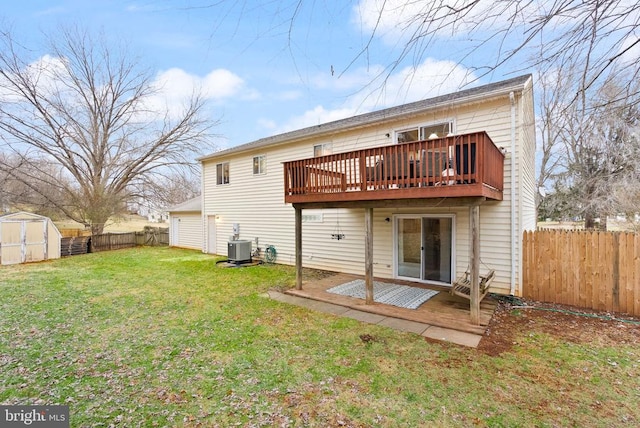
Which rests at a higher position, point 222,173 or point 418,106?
point 418,106

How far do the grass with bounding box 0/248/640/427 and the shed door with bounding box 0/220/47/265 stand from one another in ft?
25.3

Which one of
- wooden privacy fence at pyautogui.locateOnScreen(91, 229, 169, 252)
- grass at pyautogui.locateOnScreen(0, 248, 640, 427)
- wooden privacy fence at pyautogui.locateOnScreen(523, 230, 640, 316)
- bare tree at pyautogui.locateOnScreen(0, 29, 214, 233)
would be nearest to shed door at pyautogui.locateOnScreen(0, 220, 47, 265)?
wooden privacy fence at pyautogui.locateOnScreen(91, 229, 169, 252)

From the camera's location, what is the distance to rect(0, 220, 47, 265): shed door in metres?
11.0

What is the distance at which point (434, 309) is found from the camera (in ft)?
19.1

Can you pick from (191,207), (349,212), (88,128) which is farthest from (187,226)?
(349,212)

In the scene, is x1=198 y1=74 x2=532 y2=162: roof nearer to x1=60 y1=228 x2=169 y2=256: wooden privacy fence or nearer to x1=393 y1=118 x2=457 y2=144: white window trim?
x1=393 y1=118 x2=457 y2=144: white window trim

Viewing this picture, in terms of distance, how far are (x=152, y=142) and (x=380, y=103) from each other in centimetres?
1991

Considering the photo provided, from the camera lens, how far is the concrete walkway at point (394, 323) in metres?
4.53

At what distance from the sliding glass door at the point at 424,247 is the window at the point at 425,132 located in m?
2.22

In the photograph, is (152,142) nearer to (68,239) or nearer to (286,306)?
(68,239)

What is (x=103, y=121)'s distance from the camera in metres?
17.2

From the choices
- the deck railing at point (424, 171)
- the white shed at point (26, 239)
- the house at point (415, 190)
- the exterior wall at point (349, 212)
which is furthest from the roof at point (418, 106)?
the white shed at point (26, 239)

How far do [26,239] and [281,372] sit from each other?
14.1 metres

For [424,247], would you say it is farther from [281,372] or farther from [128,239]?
[128,239]
